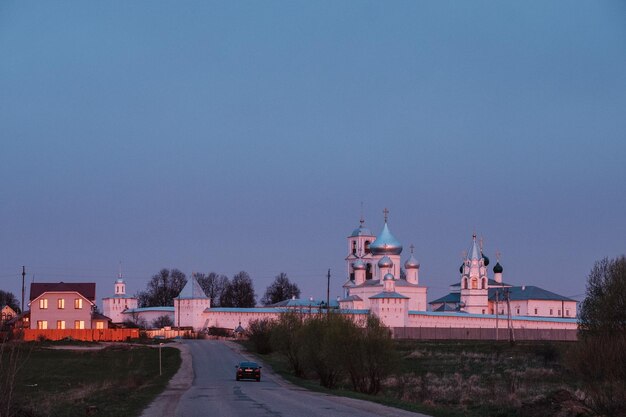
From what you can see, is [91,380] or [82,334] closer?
[91,380]

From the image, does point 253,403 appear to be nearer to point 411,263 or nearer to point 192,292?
point 192,292

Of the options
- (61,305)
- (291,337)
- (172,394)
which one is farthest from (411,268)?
(172,394)

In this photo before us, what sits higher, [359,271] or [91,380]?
[359,271]

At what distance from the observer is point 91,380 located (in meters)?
48.1

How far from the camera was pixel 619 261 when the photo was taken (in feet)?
101

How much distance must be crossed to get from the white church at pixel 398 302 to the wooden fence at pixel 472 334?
77 cm

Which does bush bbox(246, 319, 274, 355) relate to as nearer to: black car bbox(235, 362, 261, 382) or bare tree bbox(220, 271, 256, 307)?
black car bbox(235, 362, 261, 382)

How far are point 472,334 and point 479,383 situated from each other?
67.5 meters

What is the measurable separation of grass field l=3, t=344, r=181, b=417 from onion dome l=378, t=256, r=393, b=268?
50.8 m

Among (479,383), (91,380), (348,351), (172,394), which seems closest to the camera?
(172,394)

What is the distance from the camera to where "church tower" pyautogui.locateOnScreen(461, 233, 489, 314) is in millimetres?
133125

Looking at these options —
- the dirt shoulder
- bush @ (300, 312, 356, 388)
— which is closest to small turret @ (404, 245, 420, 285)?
the dirt shoulder

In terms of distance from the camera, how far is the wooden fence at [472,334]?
114 meters

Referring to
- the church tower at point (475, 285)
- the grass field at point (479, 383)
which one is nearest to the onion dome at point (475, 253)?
the church tower at point (475, 285)
